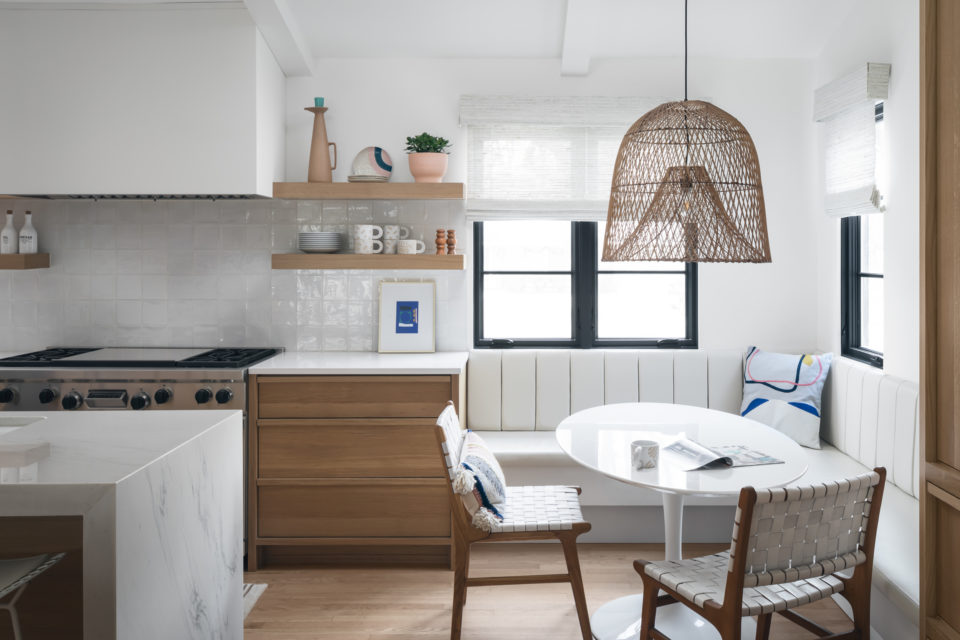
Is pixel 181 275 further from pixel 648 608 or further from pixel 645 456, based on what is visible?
pixel 648 608

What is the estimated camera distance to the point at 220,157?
3291 mm

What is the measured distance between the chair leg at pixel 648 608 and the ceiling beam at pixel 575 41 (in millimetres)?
2492

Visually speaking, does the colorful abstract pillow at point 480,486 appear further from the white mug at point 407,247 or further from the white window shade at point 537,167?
the white window shade at point 537,167

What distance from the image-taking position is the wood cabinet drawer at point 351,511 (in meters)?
3.19

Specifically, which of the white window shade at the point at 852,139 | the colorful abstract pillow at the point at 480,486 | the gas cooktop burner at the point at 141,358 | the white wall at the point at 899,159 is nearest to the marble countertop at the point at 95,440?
the colorful abstract pillow at the point at 480,486

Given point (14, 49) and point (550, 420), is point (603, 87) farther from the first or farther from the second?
point (14, 49)

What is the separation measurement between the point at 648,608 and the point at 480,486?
67 centimetres

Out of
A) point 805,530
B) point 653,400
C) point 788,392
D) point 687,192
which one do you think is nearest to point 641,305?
point 653,400

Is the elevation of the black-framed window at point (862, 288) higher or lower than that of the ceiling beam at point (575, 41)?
lower

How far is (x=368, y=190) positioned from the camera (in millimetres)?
3482

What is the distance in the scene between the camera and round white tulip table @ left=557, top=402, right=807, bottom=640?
214 centimetres

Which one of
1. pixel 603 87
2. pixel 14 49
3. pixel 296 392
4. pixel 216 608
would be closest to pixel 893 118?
pixel 603 87

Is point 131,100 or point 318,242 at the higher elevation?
point 131,100

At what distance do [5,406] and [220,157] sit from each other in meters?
1.42
